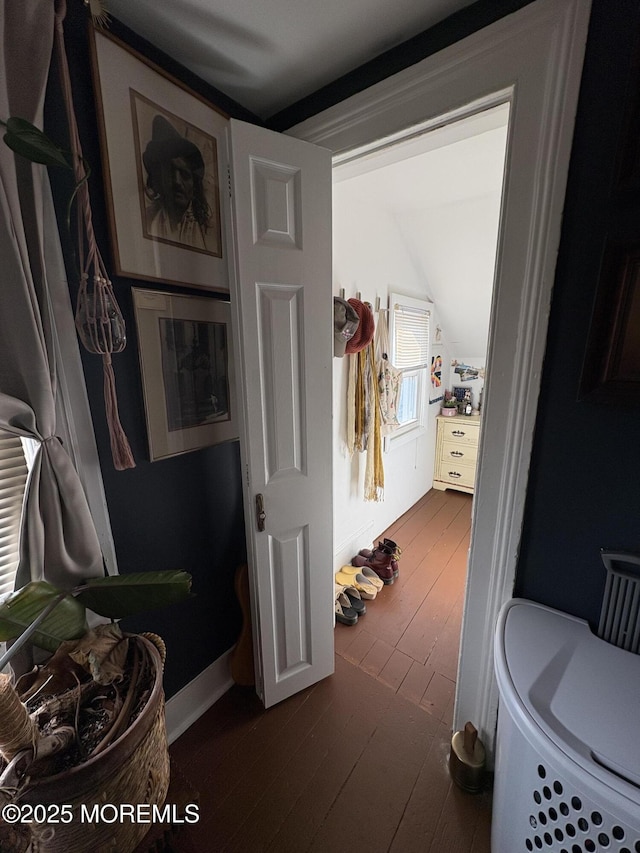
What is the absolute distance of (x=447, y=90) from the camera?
977 mm

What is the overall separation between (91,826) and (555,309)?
5.19 ft

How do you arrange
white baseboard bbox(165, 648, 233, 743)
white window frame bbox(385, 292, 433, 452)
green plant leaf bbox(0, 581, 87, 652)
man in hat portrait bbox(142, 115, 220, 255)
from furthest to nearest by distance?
white window frame bbox(385, 292, 433, 452) < white baseboard bbox(165, 648, 233, 743) < man in hat portrait bbox(142, 115, 220, 255) < green plant leaf bbox(0, 581, 87, 652)

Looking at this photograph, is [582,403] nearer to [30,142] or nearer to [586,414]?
[586,414]

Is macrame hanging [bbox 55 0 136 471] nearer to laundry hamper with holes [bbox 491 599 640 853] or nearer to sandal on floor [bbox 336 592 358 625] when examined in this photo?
laundry hamper with holes [bbox 491 599 640 853]

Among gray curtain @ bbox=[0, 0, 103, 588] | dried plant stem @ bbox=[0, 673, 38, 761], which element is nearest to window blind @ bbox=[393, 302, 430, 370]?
gray curtain @ bbox=[0, 0, 103, 588]

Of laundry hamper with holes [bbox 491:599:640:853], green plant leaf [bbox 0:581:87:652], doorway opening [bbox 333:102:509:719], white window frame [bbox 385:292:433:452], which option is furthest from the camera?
white window frame [bbox 385:292:433:452]

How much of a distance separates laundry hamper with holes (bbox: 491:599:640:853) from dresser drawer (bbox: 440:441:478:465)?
279cm

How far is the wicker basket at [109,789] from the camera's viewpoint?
663 mm

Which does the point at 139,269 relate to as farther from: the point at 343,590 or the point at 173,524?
the point at 343,590

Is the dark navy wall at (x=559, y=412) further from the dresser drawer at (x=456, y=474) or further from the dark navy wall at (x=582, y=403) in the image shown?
the dresser drawer at (x=456, y=474)

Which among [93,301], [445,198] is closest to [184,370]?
[93,301]

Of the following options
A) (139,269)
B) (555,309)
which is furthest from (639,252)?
(139,269)

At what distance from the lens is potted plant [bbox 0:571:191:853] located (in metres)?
0.66

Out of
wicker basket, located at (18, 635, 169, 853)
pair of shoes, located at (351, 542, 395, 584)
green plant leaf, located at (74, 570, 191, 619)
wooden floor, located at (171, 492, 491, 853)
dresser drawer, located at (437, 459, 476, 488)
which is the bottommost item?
wooden floor, located at (171, 492, 491, 853)
